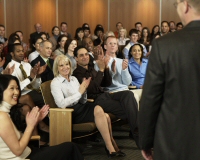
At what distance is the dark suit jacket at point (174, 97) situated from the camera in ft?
5.30

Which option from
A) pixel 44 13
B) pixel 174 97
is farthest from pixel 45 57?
pixel 44 13

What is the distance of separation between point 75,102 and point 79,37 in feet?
14.9

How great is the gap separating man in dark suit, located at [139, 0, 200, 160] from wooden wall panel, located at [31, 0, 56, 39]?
32.3ft

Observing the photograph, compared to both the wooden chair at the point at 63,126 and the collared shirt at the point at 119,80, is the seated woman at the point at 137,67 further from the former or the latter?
the wooden chair at the point at 63,126

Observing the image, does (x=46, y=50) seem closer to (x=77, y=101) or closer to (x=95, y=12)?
(x=77, y=101)

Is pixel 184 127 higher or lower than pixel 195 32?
lower

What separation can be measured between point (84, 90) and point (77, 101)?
17cm

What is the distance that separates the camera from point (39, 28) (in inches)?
395

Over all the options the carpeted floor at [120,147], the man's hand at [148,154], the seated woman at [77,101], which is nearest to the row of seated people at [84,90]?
the seated woman at [77,101]

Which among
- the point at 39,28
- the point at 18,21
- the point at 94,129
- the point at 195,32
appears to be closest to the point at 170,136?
the point at 195,32

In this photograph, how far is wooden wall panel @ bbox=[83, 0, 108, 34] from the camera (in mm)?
12234

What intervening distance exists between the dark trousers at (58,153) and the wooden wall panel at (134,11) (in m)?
9.88

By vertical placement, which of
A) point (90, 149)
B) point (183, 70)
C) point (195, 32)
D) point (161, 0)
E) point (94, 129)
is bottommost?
point (90, 149)

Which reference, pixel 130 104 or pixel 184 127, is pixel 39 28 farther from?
pixel 184 127
